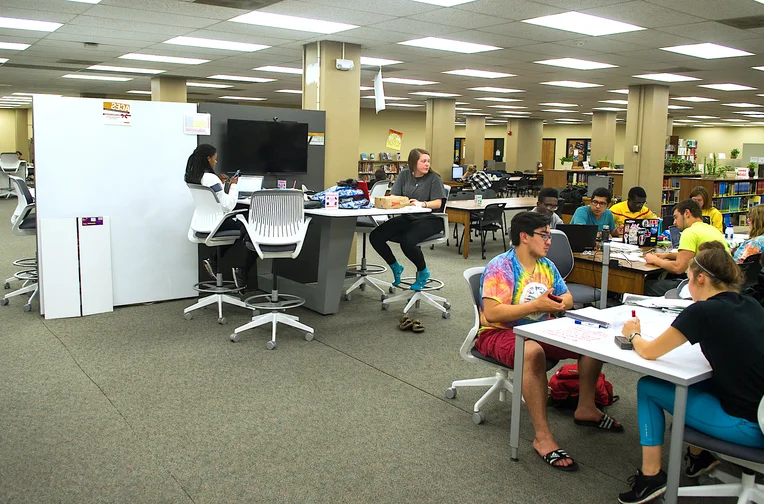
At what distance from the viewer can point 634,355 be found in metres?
2.76

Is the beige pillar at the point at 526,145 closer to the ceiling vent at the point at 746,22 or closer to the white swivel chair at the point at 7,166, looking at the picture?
the white swivel chair at the point at 7,166

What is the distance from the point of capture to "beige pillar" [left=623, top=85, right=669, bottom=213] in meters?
12.8

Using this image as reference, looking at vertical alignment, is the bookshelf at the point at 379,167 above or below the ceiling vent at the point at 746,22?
below

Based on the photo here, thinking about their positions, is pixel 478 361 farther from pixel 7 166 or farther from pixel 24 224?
pixel 7 166

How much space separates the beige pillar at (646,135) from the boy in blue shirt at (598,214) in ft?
23.4

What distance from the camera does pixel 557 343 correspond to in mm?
2949

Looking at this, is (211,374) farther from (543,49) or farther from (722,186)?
(722,186)

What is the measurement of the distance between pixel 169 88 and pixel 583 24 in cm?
915

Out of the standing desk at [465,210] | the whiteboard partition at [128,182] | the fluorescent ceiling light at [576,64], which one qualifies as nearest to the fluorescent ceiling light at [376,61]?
the fluorescent ceiling light at [576,64]

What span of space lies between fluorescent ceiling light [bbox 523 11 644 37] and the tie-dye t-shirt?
4.30 m

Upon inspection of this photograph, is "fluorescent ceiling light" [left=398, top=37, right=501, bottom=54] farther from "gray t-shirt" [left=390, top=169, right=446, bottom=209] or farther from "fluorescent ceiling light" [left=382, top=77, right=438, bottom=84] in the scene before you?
"fluorescent ceiling light" [left=382, top=77, right=438, bottom=84]

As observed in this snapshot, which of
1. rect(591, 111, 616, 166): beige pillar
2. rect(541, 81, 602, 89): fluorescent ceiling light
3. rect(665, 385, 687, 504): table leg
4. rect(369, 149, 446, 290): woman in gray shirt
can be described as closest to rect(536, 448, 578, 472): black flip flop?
rect(665, 385, 687, 504): table leg

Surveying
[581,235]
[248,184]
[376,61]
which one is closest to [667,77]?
[376,61]

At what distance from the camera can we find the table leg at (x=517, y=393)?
3.18 metres
